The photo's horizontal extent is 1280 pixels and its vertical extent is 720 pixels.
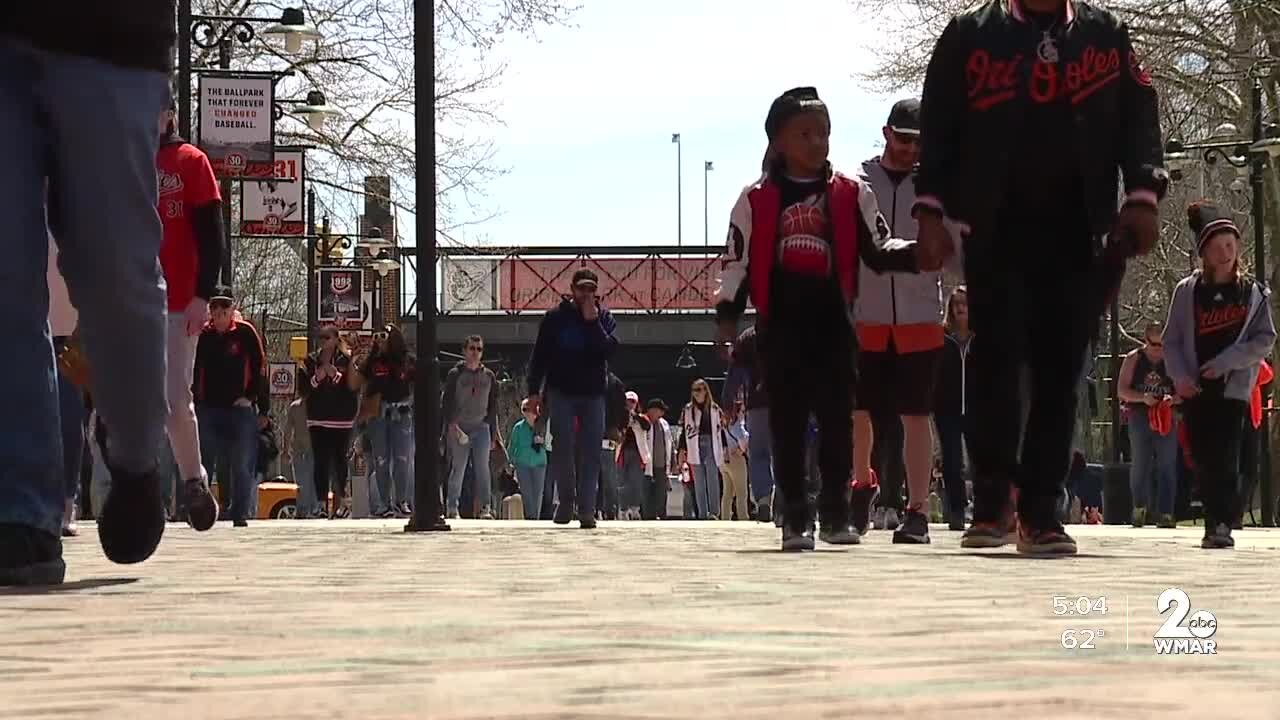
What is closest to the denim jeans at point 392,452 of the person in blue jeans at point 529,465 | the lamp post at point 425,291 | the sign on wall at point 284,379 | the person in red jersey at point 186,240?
the person in blue jeans at point 529,465

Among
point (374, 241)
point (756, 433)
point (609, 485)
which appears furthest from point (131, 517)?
point (374, 241)

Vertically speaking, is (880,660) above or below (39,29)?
below

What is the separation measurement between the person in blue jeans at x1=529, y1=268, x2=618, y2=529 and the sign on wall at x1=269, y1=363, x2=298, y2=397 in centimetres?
2731

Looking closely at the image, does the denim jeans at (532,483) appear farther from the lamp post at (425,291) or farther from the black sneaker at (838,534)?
the black sneaker at (838,534)

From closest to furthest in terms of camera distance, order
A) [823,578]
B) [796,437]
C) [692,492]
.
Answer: [823,578] < [796,437] < [692,492]

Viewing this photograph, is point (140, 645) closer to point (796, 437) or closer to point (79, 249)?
point (79, 249)

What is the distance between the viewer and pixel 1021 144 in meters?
7.71

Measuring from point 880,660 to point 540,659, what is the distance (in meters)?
0.45

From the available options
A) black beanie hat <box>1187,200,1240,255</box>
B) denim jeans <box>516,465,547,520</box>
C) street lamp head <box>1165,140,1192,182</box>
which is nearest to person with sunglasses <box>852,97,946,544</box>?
black beanie hat <box>1187,200,1240,255</box>

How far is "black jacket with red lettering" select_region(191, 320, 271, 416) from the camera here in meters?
15.8

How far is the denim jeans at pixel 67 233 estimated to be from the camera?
17.8 feet

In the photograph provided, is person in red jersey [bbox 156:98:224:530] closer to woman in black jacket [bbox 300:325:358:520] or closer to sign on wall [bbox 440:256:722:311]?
woman in black jacket [bbox 300:325:358:520]

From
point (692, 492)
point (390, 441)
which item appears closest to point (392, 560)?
point (390, 441)

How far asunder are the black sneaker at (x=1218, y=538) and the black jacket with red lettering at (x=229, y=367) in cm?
697
